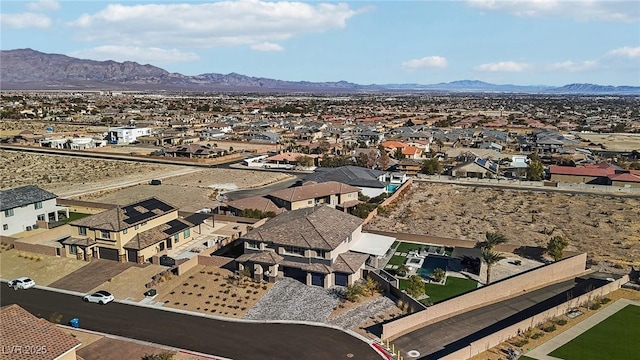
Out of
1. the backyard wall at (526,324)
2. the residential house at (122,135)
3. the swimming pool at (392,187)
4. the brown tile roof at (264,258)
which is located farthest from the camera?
the residential house at (122,135)

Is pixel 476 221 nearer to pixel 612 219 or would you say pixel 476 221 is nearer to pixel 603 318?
pixel 612 219

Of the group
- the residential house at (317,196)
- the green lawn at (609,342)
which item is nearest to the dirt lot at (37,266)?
the residential house at (317,196)

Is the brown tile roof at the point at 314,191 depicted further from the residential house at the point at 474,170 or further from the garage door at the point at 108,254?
the residential house at the point at 474,170

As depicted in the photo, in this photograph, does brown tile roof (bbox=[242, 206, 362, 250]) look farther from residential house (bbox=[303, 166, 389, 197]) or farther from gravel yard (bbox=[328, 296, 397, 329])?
residential house (bbox=[303, 166, 389, 197])

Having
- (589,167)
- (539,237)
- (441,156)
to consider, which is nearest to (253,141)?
(441,156)

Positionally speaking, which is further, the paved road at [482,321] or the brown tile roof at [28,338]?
the paved road at [482,321]

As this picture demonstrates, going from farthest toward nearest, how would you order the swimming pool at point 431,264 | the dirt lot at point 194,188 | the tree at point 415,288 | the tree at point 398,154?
the tree at point 398,154
the dirt lot at point 194,188
the swimming pool at point 431,264
the tree at point 415,288
